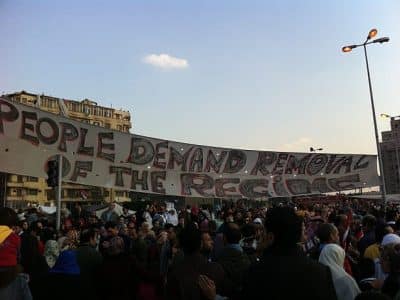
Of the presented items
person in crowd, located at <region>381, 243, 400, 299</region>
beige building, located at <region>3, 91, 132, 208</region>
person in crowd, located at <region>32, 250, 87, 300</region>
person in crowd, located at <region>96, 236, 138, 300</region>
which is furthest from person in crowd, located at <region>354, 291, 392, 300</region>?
beige building, located at <region>3, 91, 132, 208</region>

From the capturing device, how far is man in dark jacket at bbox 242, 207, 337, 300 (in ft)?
8.27

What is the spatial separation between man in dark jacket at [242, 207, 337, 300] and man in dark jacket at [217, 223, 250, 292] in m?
1.92

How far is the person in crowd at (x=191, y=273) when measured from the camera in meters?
4.10

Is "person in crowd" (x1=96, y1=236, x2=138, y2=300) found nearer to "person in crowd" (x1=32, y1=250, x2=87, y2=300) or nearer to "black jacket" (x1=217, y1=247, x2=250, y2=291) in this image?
"person in crowd" (x1=32, y1=250, x2=87, y2=300)

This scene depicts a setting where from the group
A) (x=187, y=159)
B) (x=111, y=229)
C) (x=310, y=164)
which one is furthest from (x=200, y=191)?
(x=111, y=229)

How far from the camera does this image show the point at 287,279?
2.53m

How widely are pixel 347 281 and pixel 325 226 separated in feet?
3.99

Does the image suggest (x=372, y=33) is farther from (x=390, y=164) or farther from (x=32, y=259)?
(x=390, y=164)

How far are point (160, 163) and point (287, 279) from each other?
1834 centimetres

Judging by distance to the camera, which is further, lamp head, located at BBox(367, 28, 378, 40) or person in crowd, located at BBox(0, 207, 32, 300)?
lamp head, located at BBox(367, 28, 378, 40)

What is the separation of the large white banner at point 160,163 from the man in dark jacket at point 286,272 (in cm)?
1494

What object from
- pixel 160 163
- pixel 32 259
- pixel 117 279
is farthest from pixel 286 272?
pixel 160 163

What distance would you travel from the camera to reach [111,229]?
28.6 ft

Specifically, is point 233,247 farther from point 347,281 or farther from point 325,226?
point 347,281
